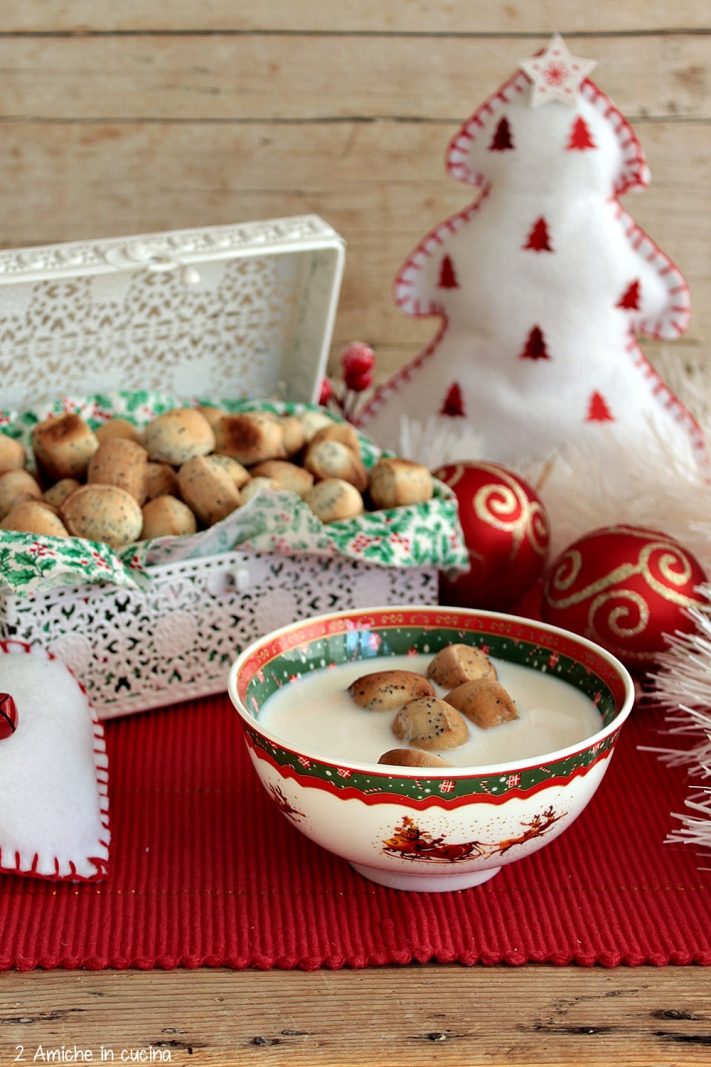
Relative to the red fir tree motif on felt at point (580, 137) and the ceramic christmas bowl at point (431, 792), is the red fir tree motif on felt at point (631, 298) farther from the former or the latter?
the ceramic christmas bowl at point (431, 792)

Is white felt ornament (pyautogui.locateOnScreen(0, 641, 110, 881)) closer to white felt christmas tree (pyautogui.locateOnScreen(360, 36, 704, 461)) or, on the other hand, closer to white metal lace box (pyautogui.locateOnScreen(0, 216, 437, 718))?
white metal lace box (pyautogui.locateOnScreen(0, 216, 437, 718))

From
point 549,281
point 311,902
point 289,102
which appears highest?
point 289,102

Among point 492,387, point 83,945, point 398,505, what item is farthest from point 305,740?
point 492,387

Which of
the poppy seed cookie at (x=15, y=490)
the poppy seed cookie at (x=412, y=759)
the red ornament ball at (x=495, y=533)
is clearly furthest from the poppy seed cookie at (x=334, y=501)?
the poppy seed cookie at (x=412, y=759)

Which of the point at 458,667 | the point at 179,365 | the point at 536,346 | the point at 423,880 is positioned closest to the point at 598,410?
the point at 536,346

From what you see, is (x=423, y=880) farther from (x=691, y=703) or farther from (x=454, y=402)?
(x=454, y=402)
